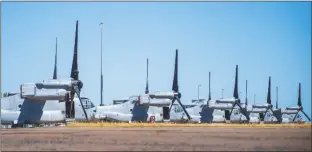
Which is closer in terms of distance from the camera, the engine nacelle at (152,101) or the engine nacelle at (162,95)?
the engine nacelle at (152,101)

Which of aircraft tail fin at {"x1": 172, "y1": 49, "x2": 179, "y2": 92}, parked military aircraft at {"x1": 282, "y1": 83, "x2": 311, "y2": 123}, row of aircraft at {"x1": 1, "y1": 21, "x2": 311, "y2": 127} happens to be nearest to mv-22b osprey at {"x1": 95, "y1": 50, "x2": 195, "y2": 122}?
row of aircraft at {"x1": 1, "y1": 21, "x2": 311, "y2": 127}

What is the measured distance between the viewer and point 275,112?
126250 mm

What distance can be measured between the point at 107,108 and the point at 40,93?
72.6 feet

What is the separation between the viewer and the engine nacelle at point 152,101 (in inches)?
2879

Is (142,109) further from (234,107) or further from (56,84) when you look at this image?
(234,107)

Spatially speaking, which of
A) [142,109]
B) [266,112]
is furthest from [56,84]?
[266,112]

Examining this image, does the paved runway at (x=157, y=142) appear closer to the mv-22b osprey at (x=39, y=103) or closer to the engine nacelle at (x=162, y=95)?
the mv-22b osprey at (x=39, y=103)

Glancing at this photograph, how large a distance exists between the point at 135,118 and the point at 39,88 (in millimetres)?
25757

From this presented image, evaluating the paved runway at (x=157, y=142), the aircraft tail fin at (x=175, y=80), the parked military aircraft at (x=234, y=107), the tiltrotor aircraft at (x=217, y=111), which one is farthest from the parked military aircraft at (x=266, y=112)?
the paved runway at (x=157, y=142)

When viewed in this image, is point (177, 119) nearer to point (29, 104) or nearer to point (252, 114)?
point (29, 104)

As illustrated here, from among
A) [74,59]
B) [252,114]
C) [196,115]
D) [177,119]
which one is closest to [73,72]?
[74,59]

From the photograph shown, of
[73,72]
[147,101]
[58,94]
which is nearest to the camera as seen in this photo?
[58,94]

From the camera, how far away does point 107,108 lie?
236 ft

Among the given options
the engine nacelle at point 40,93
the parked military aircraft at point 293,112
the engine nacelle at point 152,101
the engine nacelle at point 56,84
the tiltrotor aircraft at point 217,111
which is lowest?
the parked military aircraft at point 293,112
